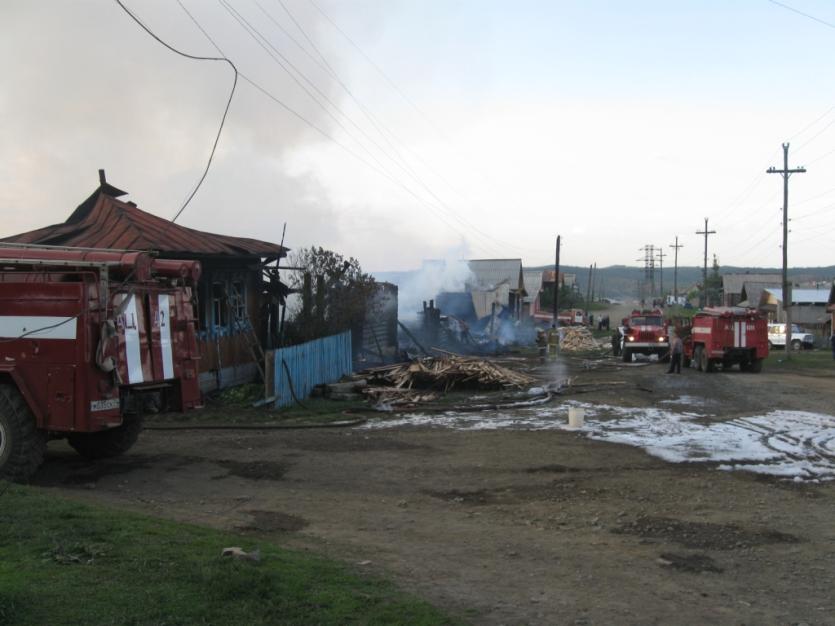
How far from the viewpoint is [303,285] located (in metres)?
21.1

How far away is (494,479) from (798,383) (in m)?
18.1

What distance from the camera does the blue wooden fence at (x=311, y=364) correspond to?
16.6 meters

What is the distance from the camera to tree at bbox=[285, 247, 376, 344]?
20.9 metres

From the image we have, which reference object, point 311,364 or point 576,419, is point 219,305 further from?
point 576,419

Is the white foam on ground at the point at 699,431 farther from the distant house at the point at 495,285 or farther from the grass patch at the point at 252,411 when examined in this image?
the distant house at the point at 495,285

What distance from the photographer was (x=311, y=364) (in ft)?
61.0

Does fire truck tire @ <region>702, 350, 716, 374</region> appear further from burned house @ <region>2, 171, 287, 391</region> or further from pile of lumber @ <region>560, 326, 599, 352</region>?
burned house @ <region>2, 171, 287, 391</region>

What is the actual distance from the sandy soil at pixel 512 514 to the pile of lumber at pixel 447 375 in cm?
659

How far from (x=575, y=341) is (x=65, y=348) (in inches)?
1695

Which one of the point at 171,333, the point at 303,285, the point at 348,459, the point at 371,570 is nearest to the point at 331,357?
the point at 303,285

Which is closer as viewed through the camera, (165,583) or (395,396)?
(165,583)

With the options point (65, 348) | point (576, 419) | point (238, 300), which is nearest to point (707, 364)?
point (576, 419)

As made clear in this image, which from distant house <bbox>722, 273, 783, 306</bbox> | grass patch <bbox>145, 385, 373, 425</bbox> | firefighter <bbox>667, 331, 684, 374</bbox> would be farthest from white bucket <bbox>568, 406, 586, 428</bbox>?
distant house <bbox>722, 273, 783, 306</bbox>

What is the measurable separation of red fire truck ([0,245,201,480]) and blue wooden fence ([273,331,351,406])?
7.02 meters
